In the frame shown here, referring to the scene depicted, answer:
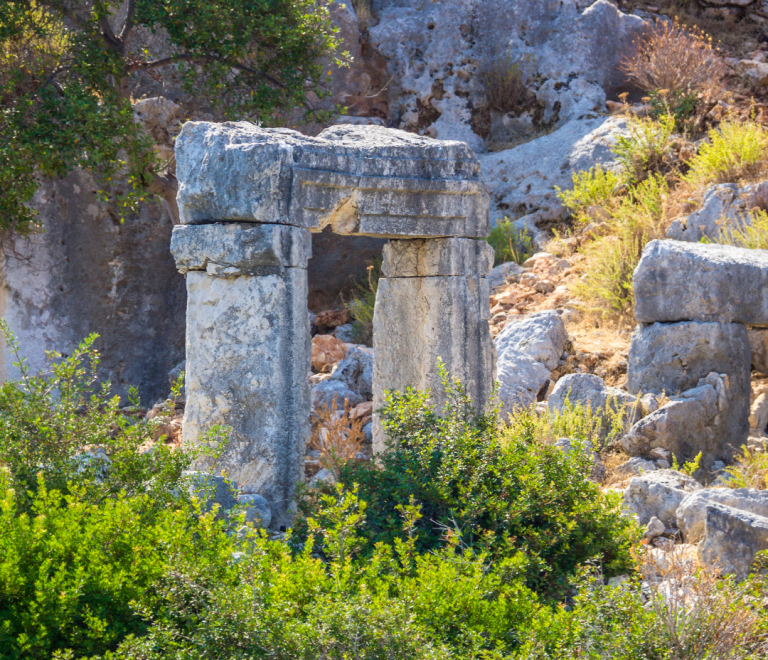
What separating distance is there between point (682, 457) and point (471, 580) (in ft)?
13.3

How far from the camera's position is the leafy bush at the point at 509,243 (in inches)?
443

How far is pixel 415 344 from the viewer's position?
655 centimetres

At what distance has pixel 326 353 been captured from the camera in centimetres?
985

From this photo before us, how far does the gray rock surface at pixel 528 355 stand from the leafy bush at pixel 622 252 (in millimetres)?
951

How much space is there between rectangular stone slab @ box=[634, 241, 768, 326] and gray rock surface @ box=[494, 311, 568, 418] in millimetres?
1137

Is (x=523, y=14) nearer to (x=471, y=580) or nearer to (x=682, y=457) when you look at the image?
(x=682, y=457)

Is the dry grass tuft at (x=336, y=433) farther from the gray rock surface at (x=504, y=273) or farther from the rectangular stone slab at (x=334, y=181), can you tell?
the gray rock surface at (x=504, y=273)

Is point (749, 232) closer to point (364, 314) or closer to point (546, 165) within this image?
point (546, 165)

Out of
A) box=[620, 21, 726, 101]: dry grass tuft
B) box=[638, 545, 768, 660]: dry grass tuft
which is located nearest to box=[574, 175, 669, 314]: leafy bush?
box=[620, 21, 726, 101]: dry grass tuft

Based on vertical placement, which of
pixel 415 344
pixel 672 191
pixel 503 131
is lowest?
pixel 415 344

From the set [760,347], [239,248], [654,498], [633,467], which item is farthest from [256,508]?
[760,347]

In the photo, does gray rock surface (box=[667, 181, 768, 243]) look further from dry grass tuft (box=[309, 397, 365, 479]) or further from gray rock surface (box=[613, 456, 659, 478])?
dry grass tuft (box=[309, 397, 365, 479])

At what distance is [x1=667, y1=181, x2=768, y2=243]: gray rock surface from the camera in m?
8.95

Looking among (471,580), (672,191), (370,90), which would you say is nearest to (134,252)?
(370,90)
